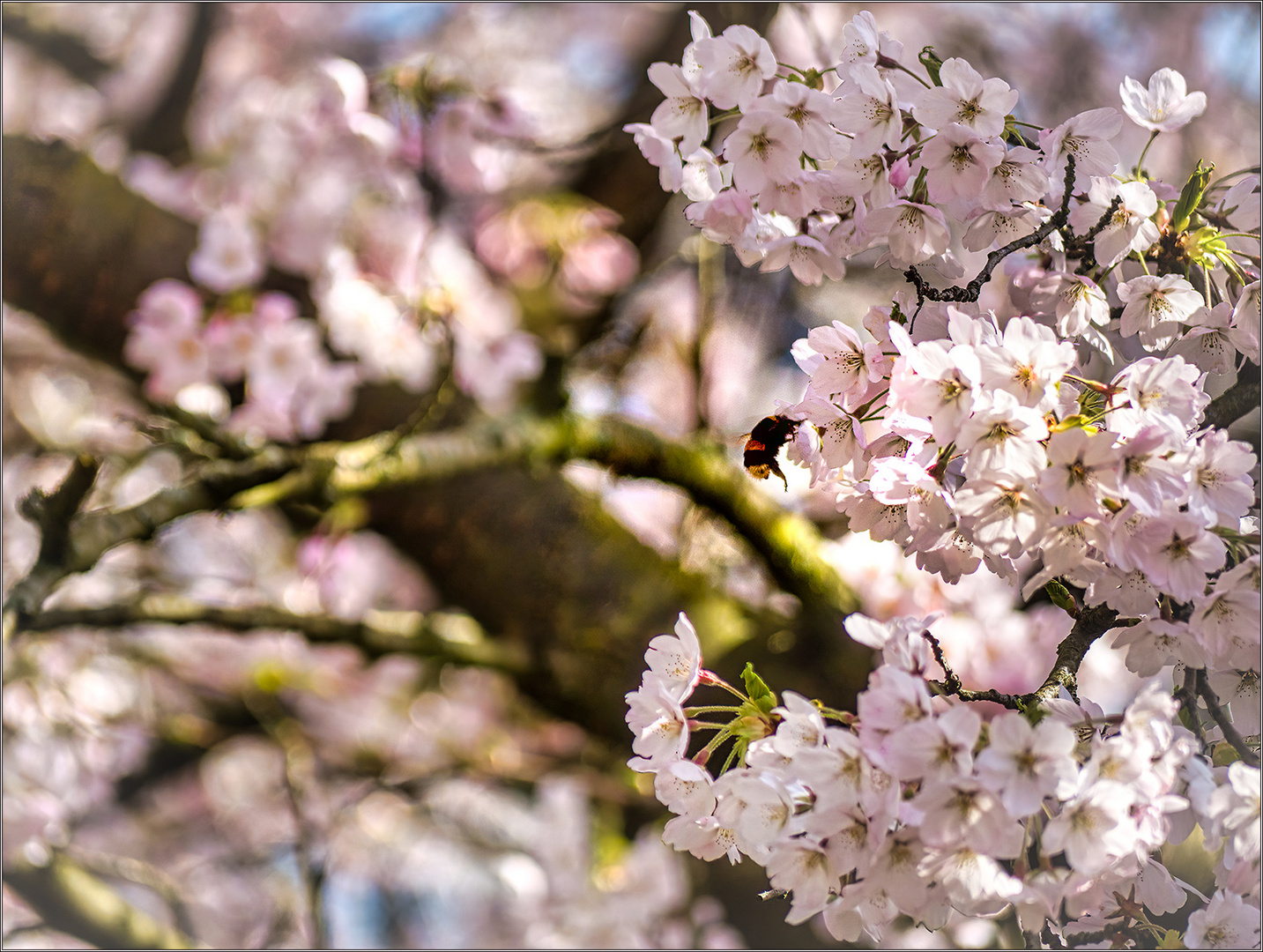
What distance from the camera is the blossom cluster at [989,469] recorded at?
0.36 meters

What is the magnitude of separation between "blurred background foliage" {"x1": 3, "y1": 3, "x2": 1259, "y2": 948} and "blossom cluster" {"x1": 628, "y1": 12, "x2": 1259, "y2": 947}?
0.53 feet

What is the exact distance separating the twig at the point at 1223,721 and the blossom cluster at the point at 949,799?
41 millimetres

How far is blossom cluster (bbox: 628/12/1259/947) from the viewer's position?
36 cm

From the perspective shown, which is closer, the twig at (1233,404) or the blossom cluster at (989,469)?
the blossom cluster at (989,469)

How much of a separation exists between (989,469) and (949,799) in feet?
0.48

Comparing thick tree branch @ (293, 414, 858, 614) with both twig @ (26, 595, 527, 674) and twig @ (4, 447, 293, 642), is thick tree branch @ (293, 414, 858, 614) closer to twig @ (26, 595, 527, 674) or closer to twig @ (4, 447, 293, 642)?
twig @ (4, 447, 293, 642)

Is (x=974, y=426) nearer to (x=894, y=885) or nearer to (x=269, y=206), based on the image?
(x=894, y=885)

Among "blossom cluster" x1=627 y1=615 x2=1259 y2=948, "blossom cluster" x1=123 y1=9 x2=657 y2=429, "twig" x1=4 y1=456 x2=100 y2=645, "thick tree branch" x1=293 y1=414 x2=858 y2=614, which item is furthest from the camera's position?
"blossom cluster" x1=123 y1=9 x2=657 y2=429

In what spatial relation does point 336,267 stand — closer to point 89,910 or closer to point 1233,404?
point 89,910

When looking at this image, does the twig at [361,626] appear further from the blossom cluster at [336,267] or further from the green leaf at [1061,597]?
the green leaf at [1061,597]

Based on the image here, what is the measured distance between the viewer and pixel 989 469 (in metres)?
0.38

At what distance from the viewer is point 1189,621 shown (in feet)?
1.38

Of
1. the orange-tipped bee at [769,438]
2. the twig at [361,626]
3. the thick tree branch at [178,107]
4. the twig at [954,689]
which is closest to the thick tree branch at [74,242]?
the twig at [361,626]

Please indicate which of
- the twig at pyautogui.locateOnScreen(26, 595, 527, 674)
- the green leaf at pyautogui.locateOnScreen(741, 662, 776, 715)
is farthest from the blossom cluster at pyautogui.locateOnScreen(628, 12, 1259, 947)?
the twig at pyautogui.locateOnScreen(26, 595, 527, 674)
